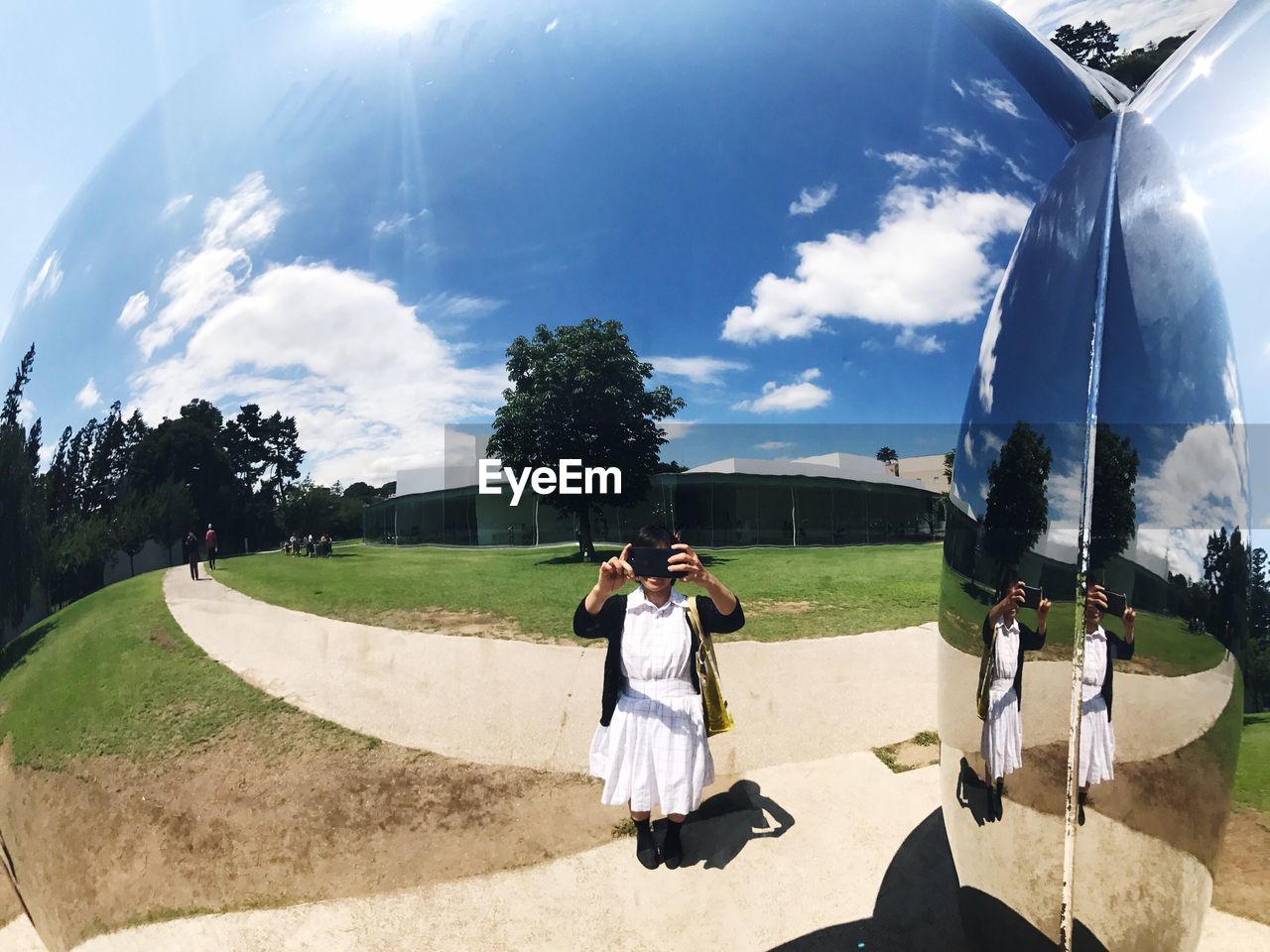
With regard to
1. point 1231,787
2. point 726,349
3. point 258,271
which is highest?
point 258,271

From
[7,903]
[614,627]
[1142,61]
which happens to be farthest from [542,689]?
A: [7,903]

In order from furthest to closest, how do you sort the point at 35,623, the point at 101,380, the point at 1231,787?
the point at 35,623
the point at 101,380
the point at 1231,787

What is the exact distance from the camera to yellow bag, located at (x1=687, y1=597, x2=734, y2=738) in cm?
161

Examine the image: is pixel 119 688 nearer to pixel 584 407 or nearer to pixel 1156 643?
pixel 584 407

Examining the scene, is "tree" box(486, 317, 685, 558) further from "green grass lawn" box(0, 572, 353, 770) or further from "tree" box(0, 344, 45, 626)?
"tree" box(0, 344, 45, 626)

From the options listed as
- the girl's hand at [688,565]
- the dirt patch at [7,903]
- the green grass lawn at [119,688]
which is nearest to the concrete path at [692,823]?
the green grass lawn at [119,688]

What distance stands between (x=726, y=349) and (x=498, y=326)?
0.56 metres

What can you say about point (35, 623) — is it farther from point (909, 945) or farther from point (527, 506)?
point (909, 945)

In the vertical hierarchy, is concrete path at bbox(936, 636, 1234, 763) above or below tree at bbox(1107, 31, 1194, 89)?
below

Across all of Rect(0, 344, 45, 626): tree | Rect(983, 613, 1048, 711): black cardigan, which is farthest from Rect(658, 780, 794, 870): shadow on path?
→ Rect(0, 344, 45, 626): tree

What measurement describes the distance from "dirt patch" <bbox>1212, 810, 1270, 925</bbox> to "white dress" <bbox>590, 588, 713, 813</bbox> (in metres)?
1.15

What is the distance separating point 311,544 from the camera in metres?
1.74

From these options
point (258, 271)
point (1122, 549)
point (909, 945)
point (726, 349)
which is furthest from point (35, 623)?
point (1122, 549)

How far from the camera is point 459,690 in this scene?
1606mm
